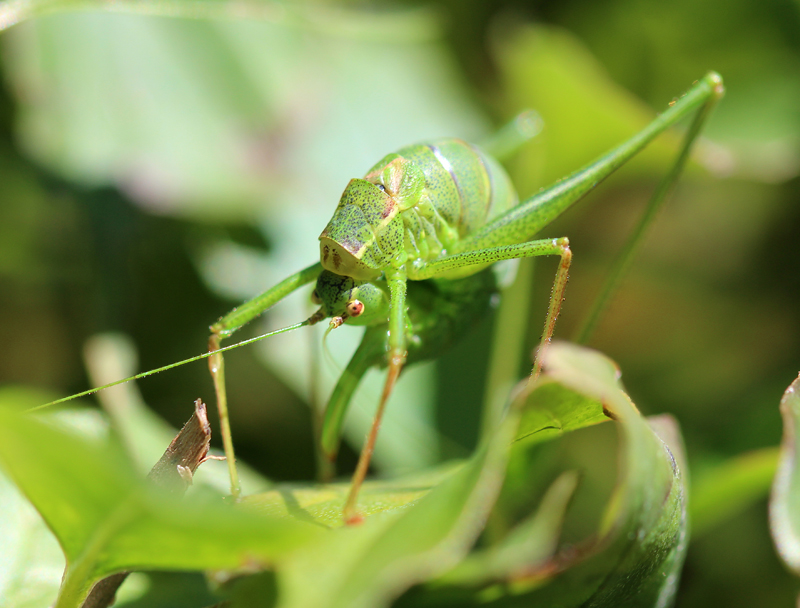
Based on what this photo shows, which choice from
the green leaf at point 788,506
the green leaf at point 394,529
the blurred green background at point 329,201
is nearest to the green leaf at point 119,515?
the green leaf at point 394,529

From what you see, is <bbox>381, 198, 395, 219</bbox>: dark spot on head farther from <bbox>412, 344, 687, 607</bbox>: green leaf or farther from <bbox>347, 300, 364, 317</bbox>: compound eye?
<bbox>412, 344, 687, 607</bbox>: green leaf

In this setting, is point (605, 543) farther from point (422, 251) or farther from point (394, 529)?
point (422, 251)

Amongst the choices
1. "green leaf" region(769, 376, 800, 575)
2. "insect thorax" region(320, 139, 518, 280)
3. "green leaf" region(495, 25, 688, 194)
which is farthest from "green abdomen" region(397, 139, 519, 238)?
"green leaf" region(769, 376, 800, 575)

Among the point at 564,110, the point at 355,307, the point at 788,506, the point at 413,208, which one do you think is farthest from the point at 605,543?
the point at 564,110

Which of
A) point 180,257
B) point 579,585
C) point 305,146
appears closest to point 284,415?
point 180,257

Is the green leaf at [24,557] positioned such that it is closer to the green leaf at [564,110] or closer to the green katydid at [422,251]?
the green katydid at [422,251]

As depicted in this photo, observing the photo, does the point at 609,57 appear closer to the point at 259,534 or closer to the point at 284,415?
the point at 284,415
